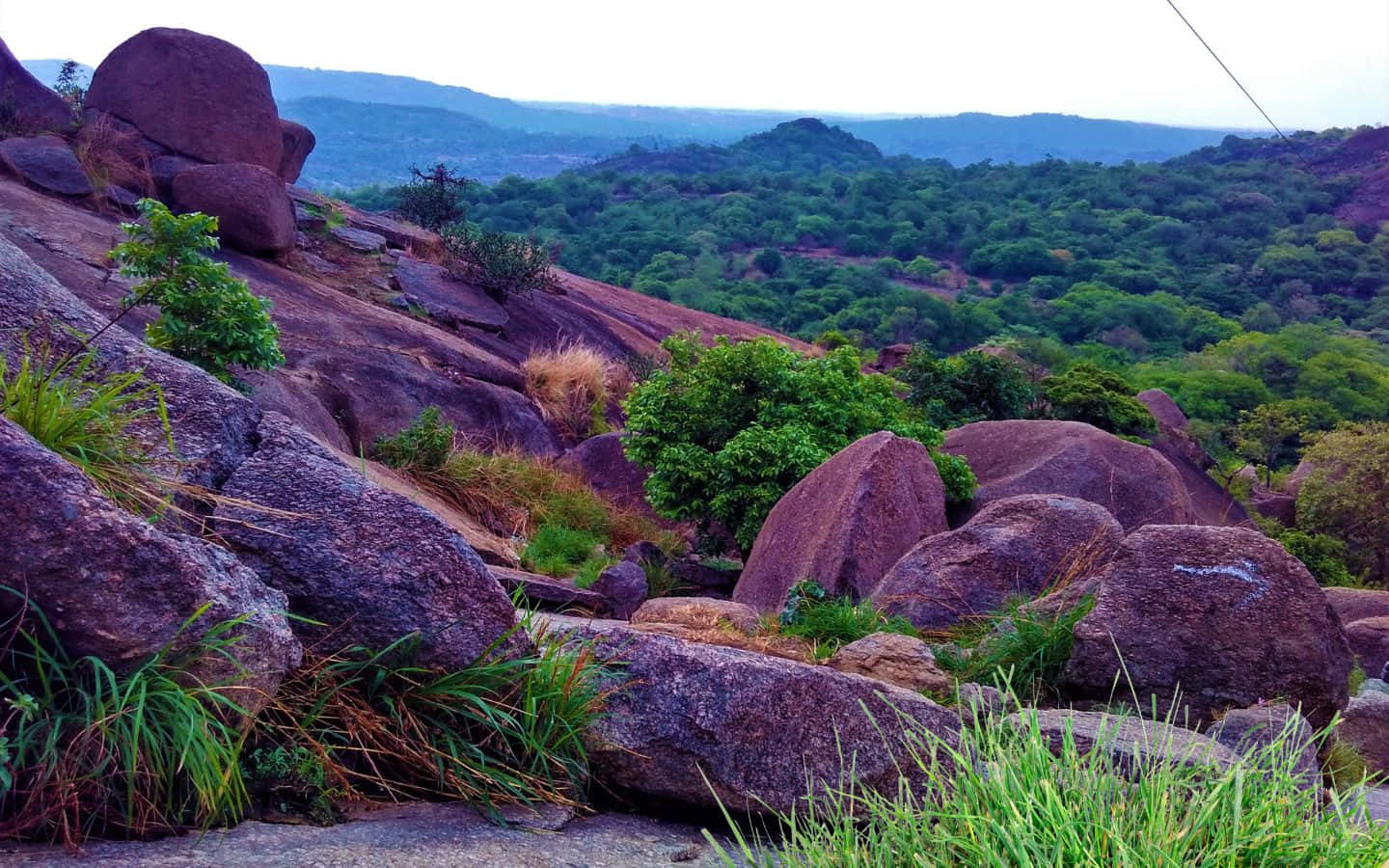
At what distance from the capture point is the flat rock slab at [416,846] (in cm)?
262

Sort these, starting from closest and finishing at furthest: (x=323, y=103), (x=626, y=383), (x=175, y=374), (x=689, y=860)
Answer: (x=689, y=860), (x=175, y=374), (x=626, y=383), (x=323, y=103)

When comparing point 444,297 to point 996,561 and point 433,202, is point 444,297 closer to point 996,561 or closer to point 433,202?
point 433,202

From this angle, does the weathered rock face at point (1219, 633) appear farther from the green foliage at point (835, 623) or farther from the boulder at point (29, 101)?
the boulder at point (29, 101)

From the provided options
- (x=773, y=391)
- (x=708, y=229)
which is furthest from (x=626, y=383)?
(x=708, y=229)

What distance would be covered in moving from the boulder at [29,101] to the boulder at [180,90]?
0.58m

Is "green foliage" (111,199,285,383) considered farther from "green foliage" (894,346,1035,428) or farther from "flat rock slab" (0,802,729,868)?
"green foliage" (894,346,1035,428)

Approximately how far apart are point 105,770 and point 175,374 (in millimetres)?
1631

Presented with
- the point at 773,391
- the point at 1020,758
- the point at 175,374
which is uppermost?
the point at 175,374

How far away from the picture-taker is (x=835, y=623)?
6.42 meters

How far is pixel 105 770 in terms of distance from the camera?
267cm

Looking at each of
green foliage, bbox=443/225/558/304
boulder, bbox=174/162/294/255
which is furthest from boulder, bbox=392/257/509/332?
boulder, bbox=174/162/294/255

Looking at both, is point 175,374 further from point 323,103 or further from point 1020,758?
point 323,103

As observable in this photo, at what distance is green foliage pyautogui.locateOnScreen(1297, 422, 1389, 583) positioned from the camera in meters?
19.7

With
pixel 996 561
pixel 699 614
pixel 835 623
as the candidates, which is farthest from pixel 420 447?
pixel 996 561
